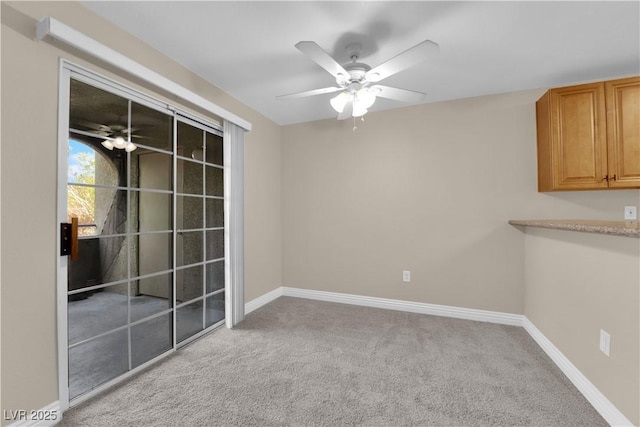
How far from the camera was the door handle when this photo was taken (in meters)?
1.57

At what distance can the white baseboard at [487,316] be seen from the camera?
1556 millimetres

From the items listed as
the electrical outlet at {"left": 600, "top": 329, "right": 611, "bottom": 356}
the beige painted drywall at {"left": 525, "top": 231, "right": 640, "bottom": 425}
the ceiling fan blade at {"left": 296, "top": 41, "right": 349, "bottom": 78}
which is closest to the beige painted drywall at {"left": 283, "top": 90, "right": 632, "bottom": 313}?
the beige painted drywall at {"left": 525, "top": 231, "right": 640, "bottom": 425}

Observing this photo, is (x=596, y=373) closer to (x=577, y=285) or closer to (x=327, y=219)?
(x=577, y=285)

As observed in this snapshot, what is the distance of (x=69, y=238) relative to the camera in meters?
1.59

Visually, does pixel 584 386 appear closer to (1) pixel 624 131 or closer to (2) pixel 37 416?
(1) pixel 624 131

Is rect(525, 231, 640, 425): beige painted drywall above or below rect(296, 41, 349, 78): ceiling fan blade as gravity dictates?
below

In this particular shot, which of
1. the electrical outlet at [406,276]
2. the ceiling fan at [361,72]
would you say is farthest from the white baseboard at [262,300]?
the ceiling fan at [361,72]

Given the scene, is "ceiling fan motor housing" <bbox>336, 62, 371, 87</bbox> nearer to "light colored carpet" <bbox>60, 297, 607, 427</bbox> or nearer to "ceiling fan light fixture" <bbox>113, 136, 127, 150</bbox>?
"ceiling fan light fixture" <bbox>113, 136, 127, 150</bbox>

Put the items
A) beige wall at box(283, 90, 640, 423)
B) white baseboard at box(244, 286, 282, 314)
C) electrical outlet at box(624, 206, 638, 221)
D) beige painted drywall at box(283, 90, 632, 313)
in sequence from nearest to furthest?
1. beige wall at box(283, 90, 640, 423)
2. electrical outlet at box(624, 206, 638, 221)
3. beige painted drywall at box(283, 90, 632, 313)
4. white baseboard at box(244, 286, 282, 314)

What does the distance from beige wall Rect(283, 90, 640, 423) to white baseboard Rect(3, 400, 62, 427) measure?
8.46 ft

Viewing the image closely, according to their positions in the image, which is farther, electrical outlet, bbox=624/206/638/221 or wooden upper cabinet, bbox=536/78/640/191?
electrical outlet, bbox=624/206/638/221

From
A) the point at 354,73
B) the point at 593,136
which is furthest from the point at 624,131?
the point at 354,73

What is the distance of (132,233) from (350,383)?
1.93 metres

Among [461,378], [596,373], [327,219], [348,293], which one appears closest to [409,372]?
[461,378]
